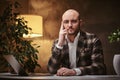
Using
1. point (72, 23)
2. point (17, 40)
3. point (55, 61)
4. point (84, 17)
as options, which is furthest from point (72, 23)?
point (84, 17)

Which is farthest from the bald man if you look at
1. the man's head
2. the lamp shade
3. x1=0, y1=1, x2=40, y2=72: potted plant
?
the lamp shade

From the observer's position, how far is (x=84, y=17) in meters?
3.41

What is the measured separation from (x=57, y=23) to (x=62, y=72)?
1331 mm

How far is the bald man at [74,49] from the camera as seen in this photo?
8.59ft

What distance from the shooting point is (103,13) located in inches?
133

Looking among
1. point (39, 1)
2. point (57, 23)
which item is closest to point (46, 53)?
point (57, 23)

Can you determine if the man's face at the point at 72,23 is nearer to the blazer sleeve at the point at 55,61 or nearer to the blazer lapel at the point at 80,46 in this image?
the blazer lapel at the point at 80,46

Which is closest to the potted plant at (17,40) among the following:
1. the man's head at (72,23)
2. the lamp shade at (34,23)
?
the lamp shade at (34,23)

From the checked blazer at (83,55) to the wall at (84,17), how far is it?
25.8 inches

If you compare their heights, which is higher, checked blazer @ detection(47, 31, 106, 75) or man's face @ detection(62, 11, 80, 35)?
man's face @ detection(62, 11, 80, 35)

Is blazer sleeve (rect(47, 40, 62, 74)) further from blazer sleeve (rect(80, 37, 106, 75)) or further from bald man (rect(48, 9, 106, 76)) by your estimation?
blazer sleeve (rect(80, 37, 106, 75))

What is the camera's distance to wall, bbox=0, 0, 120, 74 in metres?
3.34

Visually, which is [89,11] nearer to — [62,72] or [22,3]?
[22,3]

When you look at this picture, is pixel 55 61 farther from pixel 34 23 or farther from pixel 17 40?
pixel 34 23
